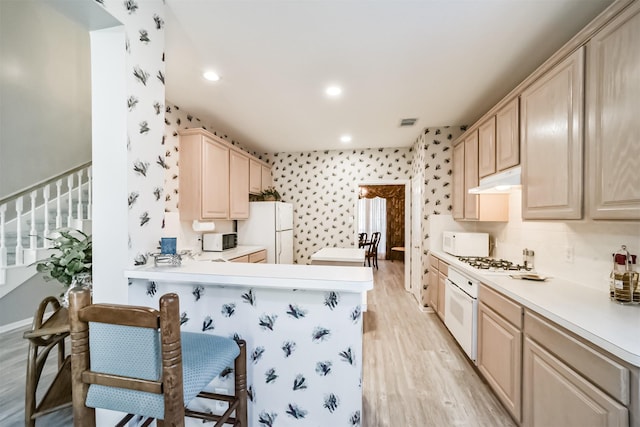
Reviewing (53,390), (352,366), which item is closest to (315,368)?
(352,366)

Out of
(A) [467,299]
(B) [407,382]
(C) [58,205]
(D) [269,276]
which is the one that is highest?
(C) [58,205]

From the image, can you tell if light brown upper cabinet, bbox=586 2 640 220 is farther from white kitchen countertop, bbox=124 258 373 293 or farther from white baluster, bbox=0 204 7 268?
white baluster, bbox=0 204 7 268

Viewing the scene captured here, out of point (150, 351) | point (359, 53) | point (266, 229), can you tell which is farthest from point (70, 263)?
point (266, 229)

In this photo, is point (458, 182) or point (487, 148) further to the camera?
point (458, 182)

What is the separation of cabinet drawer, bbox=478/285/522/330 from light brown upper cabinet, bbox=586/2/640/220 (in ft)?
2.21

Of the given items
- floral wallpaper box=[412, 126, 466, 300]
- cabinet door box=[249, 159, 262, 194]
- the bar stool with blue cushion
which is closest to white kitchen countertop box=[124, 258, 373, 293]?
the bar stool with blue cushion

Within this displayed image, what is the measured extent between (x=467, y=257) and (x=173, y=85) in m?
3.57

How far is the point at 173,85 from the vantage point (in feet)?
7.96

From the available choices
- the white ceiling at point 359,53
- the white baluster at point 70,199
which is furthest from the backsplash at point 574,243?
the white baluster at point 70,199

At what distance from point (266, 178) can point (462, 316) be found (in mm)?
3731

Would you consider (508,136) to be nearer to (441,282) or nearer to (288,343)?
(441,282)

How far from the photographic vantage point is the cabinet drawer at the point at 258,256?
358 cm

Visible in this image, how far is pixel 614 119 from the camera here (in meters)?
1.18

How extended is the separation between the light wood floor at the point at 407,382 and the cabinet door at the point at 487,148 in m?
1.83
